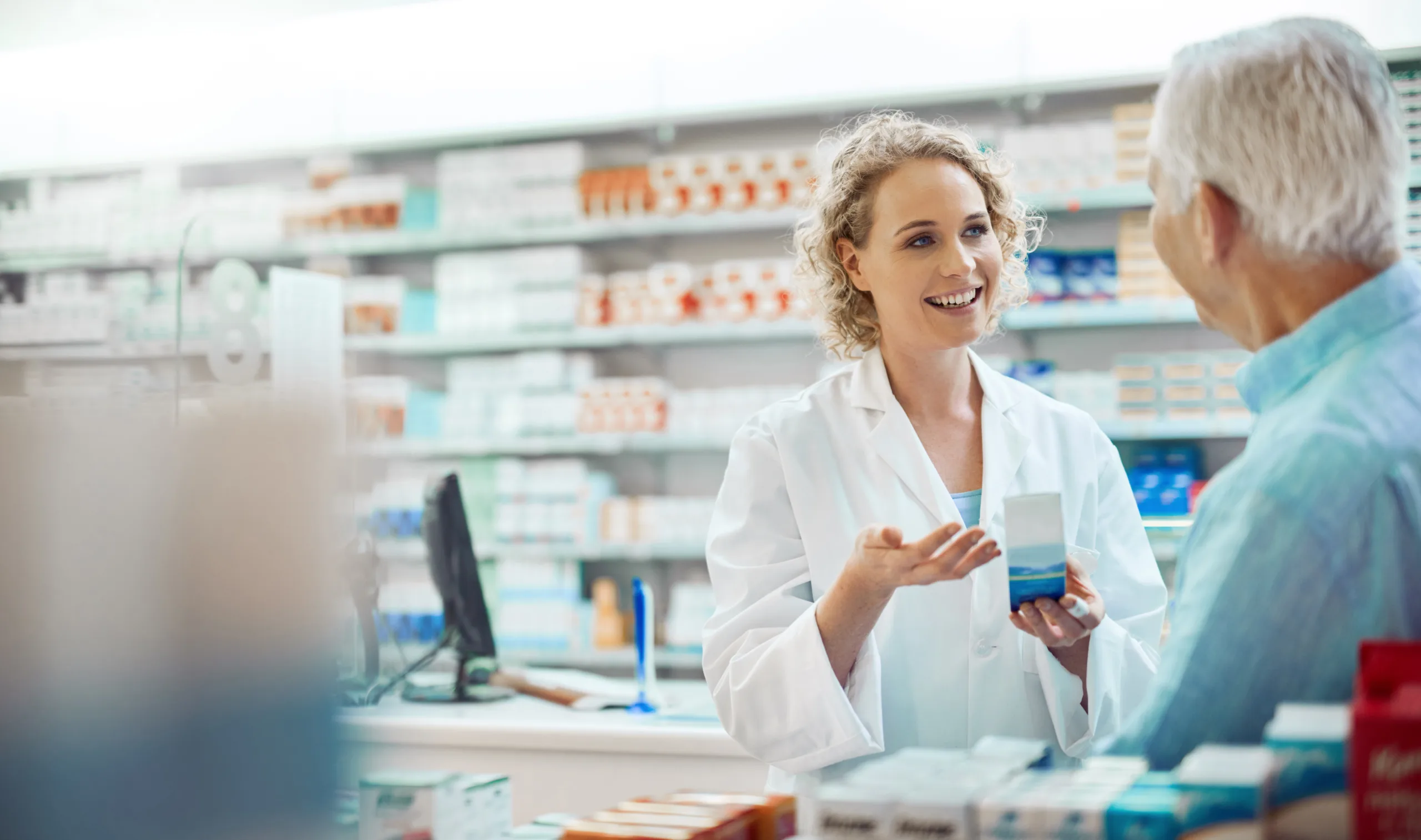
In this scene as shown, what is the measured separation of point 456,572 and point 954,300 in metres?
1.59

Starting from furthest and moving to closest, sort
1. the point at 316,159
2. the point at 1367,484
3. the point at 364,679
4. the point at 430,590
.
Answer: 1. the point at 316,159
2. the point at 430,590
3. the point at 364,679
4. the point at 1367,484

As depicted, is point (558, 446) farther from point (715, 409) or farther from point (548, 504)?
point (715, 409)

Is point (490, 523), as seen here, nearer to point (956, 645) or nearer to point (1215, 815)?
point (956, 645)

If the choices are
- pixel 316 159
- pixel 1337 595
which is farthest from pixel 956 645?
pixel 316 159

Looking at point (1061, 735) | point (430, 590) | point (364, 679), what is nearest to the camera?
point (1061, 735)

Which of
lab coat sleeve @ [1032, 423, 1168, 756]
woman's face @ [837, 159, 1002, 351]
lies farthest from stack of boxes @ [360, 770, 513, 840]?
woman's face @ [837, 159, 1002, 351]

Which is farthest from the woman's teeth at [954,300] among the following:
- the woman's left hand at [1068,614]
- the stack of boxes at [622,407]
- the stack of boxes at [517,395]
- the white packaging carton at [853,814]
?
the stack of boxes at [517,395]

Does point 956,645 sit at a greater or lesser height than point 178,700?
lesser

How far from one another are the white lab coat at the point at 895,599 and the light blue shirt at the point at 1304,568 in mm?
636

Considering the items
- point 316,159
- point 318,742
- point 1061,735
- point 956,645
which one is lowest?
point 1061,735

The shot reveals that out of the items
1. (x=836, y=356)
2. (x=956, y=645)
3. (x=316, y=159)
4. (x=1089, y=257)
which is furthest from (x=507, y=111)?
(x=956, y=645)

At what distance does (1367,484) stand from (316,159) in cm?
530

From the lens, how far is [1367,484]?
95cm

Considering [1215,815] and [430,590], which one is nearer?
[1215,815]
